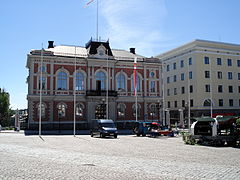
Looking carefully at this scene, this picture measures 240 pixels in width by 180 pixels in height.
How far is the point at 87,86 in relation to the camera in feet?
143

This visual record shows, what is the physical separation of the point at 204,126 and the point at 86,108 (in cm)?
2442

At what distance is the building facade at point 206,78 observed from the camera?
53531mm

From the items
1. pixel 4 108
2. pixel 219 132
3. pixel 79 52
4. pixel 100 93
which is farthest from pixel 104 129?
pixel 4 108

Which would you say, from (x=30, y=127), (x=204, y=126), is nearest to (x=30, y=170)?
(x=204, y=126)

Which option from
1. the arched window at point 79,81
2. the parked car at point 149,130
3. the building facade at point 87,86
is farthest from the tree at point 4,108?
the parked car at point 149,130

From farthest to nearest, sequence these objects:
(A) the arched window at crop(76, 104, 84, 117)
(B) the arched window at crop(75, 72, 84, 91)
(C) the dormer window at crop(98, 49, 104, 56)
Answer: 1. (C) the dormer window at crop(98, 49, 104, 56)
2. (B) the arched window at crop(75, 72, 84, 91)
3. (A) the arched window at crop(76, 104, 84, 117)

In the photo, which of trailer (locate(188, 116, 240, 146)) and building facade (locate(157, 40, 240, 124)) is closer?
trailer (locate(188, 116, 240, 146))

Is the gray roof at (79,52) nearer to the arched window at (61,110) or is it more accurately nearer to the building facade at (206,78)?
the arched window at (61,110)

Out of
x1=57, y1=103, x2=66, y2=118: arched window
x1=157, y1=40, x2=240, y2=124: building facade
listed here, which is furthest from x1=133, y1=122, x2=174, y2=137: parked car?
x1=157, y1=40, x2=240, y2=124: building facade

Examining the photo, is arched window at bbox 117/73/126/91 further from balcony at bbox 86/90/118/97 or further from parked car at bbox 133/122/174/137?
parked car at bbox 133/122/174/137

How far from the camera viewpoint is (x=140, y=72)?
46.8 meters

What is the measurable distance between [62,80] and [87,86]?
4167 mm

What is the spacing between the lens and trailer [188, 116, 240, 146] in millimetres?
19844

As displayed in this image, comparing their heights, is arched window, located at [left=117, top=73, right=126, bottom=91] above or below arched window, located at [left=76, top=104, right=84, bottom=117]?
above
